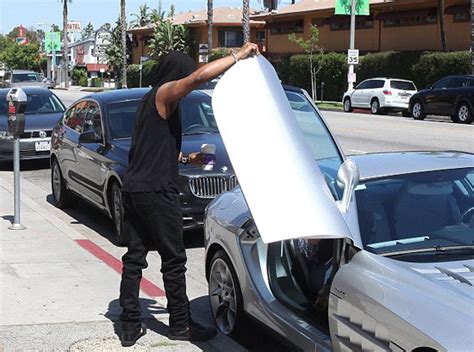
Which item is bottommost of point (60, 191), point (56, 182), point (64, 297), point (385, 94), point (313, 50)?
point (64, 297)

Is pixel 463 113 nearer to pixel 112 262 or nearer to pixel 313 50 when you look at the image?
pixel 112 262

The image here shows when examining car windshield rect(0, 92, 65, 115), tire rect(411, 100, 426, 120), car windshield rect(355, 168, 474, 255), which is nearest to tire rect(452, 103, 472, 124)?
tire rect(411, 100, 426, 120)

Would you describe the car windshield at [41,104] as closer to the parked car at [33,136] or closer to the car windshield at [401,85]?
the parked car at [33,136]

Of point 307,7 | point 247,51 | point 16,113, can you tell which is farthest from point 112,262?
point 307,7

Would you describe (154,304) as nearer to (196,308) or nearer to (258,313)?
(196,308)

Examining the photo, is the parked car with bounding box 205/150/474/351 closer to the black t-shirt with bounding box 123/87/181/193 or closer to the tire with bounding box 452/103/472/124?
the black t-shirt with bounding box 123/87/181/193

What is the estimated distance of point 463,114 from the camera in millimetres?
26016

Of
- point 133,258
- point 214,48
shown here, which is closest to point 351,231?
point 133,258

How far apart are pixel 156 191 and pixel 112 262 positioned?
282 centimetres

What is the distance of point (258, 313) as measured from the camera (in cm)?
470

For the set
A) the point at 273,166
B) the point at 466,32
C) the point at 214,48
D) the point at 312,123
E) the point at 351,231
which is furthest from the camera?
the point at 214,48

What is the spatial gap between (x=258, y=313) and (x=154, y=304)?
1548mm

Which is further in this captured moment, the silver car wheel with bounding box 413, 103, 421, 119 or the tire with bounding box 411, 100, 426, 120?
the silver car wheel with bounding box 413, 103, 421, 119

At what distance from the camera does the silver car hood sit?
9.87ft
